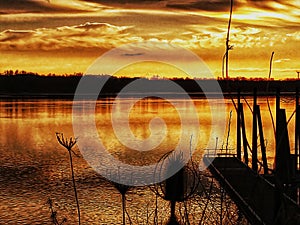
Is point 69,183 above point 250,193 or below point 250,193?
below

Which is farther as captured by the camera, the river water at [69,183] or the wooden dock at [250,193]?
the river water at [69,183]

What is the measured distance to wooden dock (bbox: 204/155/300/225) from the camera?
833 centimetres

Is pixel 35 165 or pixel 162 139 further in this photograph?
pixel 162 139

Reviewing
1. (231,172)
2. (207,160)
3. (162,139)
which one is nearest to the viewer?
(231,172)

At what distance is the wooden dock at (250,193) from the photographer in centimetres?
833

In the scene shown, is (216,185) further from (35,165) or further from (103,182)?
(35,165)

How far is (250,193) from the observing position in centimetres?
635

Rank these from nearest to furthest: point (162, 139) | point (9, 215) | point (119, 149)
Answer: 1. point (9, 215)
2. point (119, 149)
3. point (162, 139)

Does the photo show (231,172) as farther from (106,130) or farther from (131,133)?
(106,130)

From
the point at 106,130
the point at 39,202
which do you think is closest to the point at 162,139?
the point at 106,130

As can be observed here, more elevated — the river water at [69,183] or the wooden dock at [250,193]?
the wooden dock at [250,193]

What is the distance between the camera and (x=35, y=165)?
20969 millimetres

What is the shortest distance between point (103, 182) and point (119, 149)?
943 cm

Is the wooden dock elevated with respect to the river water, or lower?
elevated
